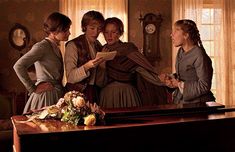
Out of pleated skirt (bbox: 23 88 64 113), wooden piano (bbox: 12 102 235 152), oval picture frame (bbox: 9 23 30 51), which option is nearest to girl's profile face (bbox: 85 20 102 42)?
pleated skirt (bbox: 23 88 64 113)

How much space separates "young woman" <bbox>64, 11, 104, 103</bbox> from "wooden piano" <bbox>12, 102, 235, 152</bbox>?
765 millimetres

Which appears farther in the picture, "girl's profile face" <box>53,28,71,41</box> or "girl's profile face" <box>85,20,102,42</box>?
"girl's profile face" <box>85,20,102,42</box>

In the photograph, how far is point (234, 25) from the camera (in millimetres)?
6969

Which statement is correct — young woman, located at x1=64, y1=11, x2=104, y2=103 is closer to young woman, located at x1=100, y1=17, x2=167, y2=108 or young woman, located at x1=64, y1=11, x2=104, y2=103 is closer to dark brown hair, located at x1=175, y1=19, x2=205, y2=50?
young woman, located at x1=100, y1=17, x2=167, y2=108

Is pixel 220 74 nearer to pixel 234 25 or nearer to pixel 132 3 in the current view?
pixel 234 25

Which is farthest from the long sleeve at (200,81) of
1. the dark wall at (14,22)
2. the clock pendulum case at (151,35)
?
the dark wall at (14,22)

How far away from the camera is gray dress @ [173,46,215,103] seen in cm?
318

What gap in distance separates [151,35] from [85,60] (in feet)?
11.8

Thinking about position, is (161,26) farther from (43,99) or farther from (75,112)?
(75,112)

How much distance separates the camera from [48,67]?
10.3 feet

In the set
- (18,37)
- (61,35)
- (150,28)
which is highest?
(150,28)

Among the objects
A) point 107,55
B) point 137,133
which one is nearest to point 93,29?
point 107,55

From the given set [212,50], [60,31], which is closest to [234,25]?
[212,50]

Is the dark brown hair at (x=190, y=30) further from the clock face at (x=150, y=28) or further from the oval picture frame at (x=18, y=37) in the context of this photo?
the oval picture frame at (x=18, y=37)
